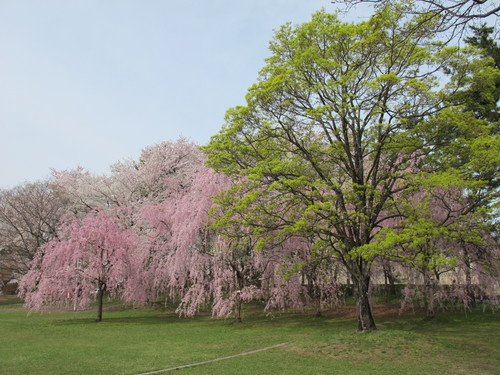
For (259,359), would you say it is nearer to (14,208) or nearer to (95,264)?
(95,264)

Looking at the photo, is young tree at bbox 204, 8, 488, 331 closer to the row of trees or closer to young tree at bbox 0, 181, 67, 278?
the row of trees

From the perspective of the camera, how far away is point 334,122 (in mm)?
13836

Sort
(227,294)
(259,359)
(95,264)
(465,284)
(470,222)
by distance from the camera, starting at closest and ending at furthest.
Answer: (259,359) < (470,222) < (465,284) < (227,294) < (95,264)

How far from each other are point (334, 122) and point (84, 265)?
15674mm

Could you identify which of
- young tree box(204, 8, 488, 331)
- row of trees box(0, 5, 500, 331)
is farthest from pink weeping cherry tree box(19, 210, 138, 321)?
young tree box(204, 8, 488, 331)

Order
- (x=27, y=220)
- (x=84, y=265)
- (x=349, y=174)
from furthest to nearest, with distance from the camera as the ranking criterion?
1. (x=27, y=220)
2. (x=84, y=265)
3. (x=349, y=174)

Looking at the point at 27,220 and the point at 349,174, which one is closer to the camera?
the point at 349,174

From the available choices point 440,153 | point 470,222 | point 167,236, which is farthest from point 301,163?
point 167,236

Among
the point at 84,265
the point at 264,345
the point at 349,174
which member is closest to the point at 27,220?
the point at 84,265

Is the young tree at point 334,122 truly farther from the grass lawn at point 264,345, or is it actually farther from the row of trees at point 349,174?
the grass lawn at point 264,345

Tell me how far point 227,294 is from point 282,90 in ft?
34.8

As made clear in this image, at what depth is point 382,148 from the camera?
13.4m

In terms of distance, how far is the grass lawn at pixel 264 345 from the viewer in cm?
925

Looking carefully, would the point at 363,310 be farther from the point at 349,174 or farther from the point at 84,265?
the point at 84,265
